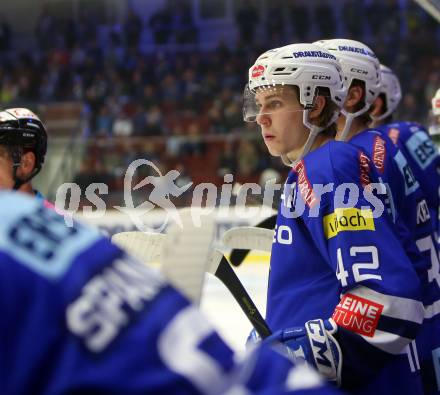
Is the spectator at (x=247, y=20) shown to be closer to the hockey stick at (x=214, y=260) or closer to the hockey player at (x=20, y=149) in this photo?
the hockey player at (x=20, y=149)

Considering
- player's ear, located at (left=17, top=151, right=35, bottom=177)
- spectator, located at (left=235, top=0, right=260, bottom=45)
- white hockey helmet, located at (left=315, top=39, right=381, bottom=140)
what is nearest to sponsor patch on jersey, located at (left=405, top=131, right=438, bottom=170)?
white hockey helmet, located at (left=315, top=39, right=381, bottom=140)

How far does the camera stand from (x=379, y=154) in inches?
83.4

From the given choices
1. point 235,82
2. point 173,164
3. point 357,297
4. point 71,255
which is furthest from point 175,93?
point 71,255

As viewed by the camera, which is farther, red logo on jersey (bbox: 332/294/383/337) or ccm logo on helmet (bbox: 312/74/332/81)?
ccm logo on helmet (bbox: 312/74/332/81)

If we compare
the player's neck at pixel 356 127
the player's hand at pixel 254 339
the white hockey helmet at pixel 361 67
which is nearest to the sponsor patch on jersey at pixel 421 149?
the white hockey helmet at pixel 361 67

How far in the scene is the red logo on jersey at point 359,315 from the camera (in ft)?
4.71

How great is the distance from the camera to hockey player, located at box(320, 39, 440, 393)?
1913 mm

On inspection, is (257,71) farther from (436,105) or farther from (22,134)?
(436,105)

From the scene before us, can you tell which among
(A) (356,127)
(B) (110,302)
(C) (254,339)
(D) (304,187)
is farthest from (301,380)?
(A) (356,127)

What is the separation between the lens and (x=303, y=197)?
1.56 meters

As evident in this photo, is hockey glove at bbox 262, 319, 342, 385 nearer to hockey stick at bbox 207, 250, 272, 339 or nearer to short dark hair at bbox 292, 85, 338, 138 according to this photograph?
hockey stick at bbox 207, 250, 272, 339

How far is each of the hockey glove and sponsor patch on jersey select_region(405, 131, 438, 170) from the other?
5.55 feet

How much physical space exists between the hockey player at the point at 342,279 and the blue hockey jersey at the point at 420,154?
55.0 inches

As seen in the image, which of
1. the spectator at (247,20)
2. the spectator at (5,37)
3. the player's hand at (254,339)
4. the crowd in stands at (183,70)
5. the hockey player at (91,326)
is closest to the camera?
the hockey player at (91,326)
